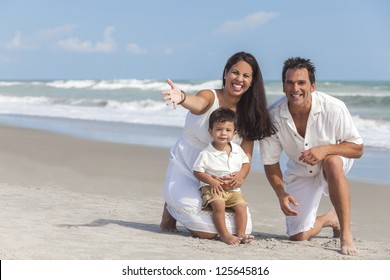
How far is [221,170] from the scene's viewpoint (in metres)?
4.96

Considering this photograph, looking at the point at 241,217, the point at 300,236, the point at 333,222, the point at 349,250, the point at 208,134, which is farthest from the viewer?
the point at 333,222

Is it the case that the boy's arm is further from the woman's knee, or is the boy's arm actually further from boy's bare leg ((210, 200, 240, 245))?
the woman's knee

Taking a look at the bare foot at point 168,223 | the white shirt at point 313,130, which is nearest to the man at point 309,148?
the white shirt at point 313,130

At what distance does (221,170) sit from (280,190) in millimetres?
512

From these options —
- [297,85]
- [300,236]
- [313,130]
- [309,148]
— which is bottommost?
[300,236]

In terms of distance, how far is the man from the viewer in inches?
193

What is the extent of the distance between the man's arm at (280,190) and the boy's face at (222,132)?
0.50m

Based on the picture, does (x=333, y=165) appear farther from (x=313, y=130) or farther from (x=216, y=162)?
(x=216, y=162)

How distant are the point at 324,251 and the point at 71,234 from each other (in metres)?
1.82

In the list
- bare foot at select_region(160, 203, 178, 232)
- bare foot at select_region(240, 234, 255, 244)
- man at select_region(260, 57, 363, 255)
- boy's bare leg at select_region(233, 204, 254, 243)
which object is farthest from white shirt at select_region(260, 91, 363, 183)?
bare foot at select_region(160, 203, 178, 232)

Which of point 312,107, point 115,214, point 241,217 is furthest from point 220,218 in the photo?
point 115,214

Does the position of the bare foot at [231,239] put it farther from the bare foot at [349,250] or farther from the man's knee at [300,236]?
the bare foot at [349,250]
